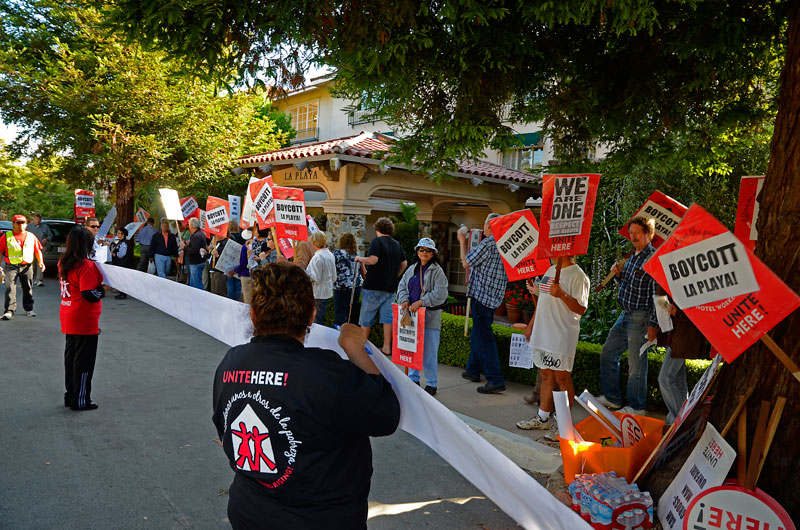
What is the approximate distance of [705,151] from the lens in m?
5.67

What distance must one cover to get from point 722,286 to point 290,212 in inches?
219

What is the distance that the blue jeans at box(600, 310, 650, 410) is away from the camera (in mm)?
5867

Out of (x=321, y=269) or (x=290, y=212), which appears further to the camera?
(x=321, y=269)

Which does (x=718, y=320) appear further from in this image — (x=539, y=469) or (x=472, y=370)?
(x=472, y=370)

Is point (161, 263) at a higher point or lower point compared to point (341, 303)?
higher

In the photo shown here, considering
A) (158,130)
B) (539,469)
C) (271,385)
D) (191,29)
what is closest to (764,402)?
(539,469)

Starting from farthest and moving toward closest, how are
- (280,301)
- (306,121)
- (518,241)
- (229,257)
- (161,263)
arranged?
1. (306,121)
2. (161,263)
3. (229,257)
4. (518,241)
5. (280,301)

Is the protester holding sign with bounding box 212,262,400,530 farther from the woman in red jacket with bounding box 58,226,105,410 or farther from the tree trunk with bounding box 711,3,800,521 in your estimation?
the woman in red jacket with bounding box 58,226,105,410

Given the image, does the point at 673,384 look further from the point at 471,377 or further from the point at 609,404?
the point at 471,377

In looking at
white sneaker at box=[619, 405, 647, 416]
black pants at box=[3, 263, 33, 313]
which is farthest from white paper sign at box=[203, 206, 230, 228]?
white sneaker at box=[619, 405, 647, 416]

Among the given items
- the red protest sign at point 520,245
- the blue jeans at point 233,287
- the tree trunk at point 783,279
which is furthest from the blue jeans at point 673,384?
the blue jeans at point 233,287

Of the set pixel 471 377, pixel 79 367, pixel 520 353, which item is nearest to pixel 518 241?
pixel 520 353

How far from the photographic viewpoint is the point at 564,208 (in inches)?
192

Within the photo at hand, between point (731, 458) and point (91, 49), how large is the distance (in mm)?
18803
